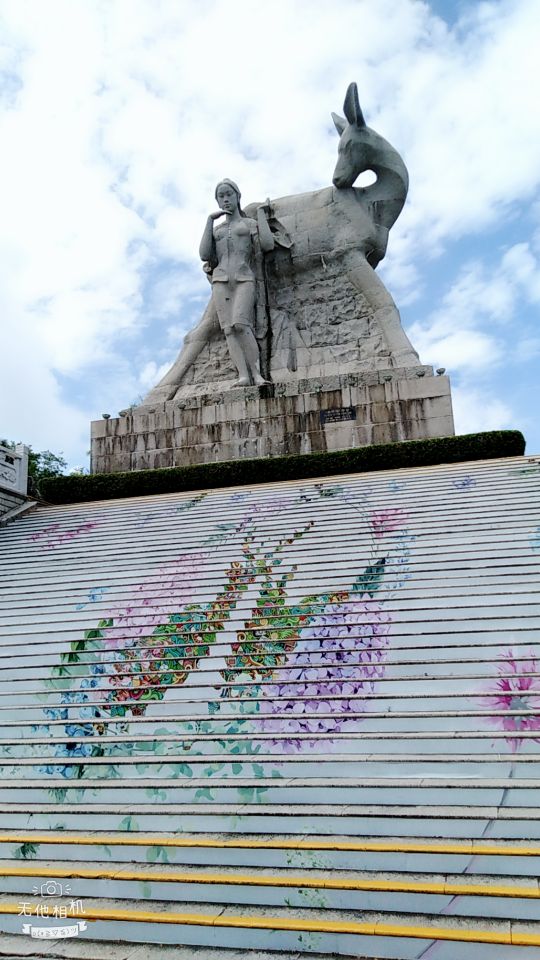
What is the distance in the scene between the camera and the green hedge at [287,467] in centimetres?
925

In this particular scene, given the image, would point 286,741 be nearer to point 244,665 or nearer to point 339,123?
point 244,665

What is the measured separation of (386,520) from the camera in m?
7.49

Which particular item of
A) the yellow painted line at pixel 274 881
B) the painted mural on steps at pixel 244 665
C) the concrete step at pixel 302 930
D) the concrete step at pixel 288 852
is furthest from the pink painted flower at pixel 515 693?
the concrete step at pixel 302 930

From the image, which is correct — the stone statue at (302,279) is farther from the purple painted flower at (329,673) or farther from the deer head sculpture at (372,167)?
the purple painted flower at (329,673)

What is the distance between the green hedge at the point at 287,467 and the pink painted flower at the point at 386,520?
6.29 feet

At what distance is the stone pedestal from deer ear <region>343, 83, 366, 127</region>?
14.2 feet

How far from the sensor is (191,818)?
12.6 ft

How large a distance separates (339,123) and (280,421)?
5361 mm

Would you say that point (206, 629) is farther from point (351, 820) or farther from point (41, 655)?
point (351, 820)

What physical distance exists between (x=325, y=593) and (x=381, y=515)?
5.99 ft

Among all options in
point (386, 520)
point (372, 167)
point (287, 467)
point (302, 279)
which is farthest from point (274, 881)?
point (372, 167)

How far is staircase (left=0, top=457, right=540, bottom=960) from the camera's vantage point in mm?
3049

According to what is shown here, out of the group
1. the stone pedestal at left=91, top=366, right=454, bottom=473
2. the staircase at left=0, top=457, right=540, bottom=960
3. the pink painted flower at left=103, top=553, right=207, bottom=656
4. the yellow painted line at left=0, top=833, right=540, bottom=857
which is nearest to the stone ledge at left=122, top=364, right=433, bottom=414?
the stone pedestal at left=91, top=366, right=454, bottom=473

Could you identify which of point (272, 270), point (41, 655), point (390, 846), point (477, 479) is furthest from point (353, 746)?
point (272, 270)
